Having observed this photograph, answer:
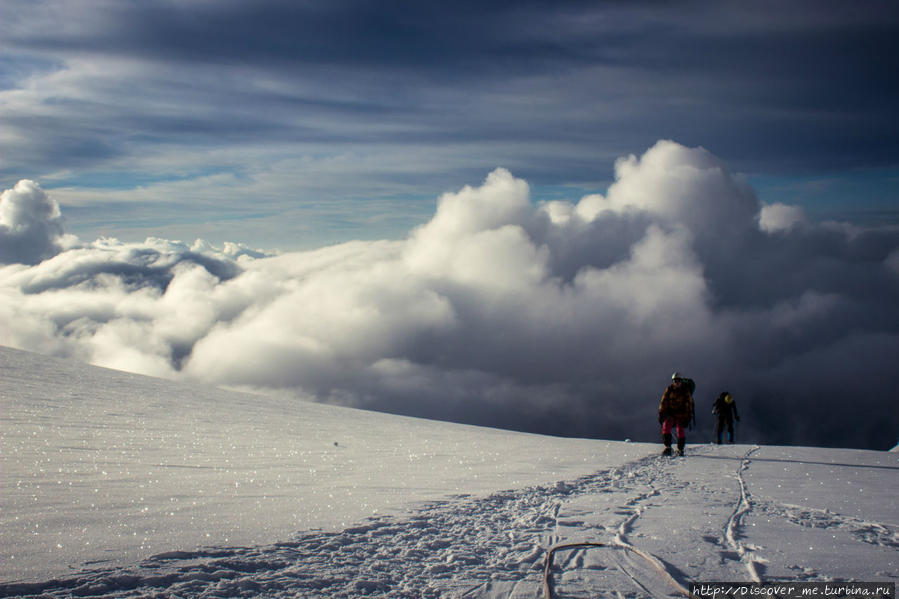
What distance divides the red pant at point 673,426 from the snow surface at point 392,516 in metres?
0.71

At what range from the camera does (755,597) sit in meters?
4.46

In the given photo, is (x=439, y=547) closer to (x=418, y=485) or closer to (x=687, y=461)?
(x=418, y=485)

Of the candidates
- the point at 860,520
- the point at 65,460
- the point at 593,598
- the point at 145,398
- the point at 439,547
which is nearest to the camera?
the point at 593,598

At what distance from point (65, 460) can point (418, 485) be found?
524 centimetres

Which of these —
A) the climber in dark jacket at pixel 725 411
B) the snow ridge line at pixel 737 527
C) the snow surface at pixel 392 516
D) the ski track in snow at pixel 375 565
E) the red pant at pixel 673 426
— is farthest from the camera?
the climber in dark jacket at pixel 725 411

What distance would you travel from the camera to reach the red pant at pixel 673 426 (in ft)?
44.3

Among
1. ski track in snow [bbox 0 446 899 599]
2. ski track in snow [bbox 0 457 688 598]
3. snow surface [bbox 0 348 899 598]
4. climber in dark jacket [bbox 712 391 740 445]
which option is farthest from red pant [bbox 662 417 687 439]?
climber in dark jacket [bbox 712 391 740 445]

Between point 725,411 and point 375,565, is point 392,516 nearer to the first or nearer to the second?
point 375,565

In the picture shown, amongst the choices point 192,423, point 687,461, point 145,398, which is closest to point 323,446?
point 192,423

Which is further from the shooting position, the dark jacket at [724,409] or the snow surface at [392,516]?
the dark jacket at [724,409]

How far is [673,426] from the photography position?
14.0m

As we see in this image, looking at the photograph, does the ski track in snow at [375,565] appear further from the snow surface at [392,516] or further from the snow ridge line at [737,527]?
the snow ridge line at [737,527]

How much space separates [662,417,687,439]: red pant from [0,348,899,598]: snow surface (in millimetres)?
712

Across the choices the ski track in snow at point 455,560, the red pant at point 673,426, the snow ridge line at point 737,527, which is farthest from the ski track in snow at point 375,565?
the red pant at point 673,426
